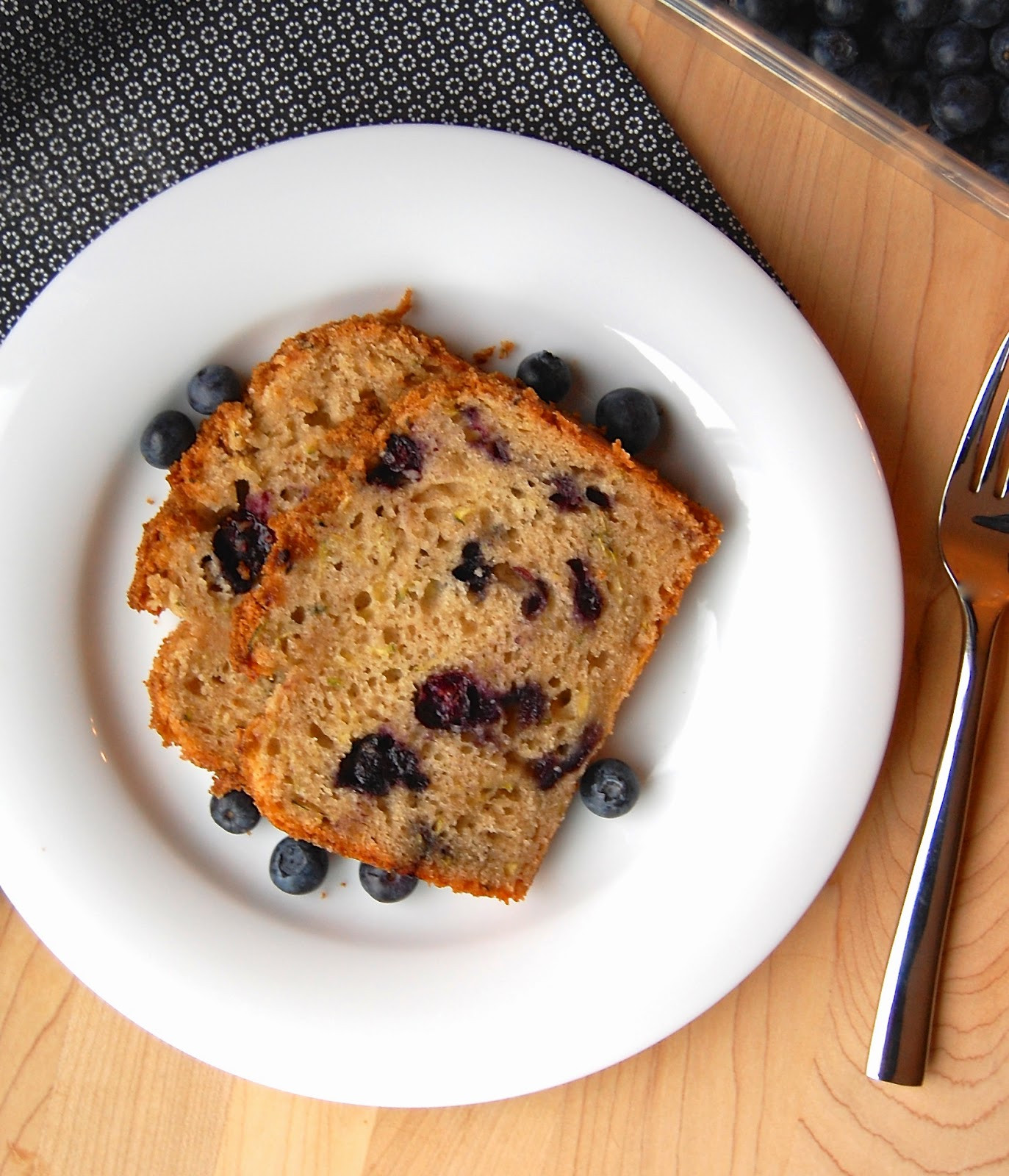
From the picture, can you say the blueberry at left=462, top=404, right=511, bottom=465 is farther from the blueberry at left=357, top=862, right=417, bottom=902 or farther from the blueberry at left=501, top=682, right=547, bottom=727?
the blueberry at left=357, top=862, right=417, bottom=902

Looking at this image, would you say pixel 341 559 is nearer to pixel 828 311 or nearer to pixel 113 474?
pixel 113 474

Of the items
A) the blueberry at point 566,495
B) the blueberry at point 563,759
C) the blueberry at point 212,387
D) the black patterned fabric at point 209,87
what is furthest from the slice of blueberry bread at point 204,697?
the black patterned fabric at point 209,87

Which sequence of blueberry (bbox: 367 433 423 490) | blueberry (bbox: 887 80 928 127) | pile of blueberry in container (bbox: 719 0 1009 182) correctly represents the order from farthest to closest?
blueberry (bbox: 887 80 928 127) → pile of blueberry in container (bbox: 719 0 1009 182) → blueberry (bbox: 367 433 423 490)

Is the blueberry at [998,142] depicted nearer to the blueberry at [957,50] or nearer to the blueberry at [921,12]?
the blueberry at [957,50]

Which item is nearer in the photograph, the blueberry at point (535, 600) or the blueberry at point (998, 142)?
the blueberry at point (535, 600)

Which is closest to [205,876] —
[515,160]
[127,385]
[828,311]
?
[127,385]

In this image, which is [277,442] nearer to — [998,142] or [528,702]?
[528,702]

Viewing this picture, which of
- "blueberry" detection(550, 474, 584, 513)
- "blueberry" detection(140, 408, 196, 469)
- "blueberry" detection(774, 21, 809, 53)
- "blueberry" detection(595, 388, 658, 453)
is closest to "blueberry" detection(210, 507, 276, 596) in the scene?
"blueberry" detection(140, 408, 196, 469)
